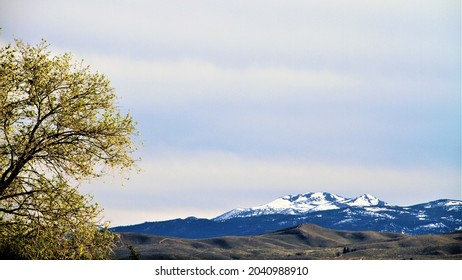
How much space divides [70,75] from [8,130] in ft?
15.4

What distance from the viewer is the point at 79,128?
4234 centimetres

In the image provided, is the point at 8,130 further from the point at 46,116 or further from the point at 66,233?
the point at 66,233
